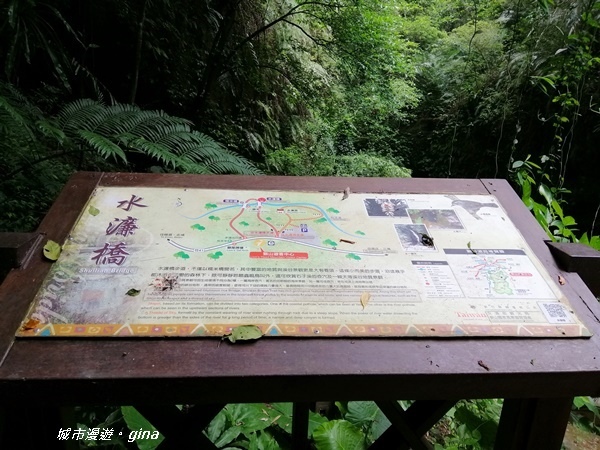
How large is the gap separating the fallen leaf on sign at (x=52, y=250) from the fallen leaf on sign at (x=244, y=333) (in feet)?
1.63

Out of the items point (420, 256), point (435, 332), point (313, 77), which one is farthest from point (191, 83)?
point (435, 332)

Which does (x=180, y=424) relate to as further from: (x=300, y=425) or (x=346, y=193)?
(x=346, y=193)

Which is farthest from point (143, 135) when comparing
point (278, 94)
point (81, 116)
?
point (278, 94)

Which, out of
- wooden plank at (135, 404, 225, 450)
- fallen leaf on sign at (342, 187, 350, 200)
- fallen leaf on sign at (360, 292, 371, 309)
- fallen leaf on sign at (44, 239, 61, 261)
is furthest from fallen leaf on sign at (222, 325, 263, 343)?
fallen leaf on sign at (342, 187, 350, 200)

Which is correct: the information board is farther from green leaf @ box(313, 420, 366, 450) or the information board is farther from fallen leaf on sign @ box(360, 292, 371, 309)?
green leaf @ box(313, 420, 366, 450)

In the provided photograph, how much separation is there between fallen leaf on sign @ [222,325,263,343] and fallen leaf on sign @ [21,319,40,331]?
39 cm

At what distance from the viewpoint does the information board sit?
0.90 metres

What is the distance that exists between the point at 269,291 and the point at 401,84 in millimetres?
5304

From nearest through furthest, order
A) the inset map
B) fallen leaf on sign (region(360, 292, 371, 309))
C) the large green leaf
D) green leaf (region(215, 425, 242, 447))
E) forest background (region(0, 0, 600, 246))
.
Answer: fallen leaf on sign (region(360, 292, 371, 309)), the inset map, green leaf (region(215, 425, 242, 447)), the large green leaf, forest background (region(0, 0, 600, 246))

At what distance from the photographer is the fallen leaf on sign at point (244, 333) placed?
86cm

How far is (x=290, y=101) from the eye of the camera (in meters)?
4.91

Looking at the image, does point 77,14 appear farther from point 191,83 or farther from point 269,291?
point 269,291

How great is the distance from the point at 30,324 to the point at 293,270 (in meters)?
0.58

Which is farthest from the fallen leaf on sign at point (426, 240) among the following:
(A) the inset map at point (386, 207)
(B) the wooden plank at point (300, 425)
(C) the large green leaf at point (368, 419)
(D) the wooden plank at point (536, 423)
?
(C) the large green leaf at point (368, 419)
